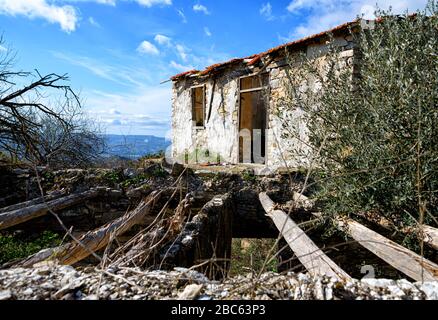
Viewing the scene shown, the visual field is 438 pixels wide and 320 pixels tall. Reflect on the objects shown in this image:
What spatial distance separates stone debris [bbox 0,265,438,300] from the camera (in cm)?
130

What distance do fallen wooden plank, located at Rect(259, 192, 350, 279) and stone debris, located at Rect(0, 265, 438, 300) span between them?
136 mm

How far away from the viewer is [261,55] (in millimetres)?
7125

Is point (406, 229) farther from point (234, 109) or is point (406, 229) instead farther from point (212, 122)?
point (212, 122)

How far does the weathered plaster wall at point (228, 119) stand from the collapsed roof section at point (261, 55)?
160 millimetres

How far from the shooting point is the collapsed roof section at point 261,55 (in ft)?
17.4

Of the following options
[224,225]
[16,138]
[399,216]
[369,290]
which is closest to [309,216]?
[224,225]

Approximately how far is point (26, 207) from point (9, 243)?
545 millimetres

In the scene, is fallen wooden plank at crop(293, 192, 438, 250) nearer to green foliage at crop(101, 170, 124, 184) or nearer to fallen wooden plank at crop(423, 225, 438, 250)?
fallen wooden plank at crop(423, 225, 438, 250)

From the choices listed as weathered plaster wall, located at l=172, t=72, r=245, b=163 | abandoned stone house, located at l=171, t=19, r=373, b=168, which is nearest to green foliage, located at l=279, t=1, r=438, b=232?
abandoned stone house, located at l=171, t=19, r=373, b=168

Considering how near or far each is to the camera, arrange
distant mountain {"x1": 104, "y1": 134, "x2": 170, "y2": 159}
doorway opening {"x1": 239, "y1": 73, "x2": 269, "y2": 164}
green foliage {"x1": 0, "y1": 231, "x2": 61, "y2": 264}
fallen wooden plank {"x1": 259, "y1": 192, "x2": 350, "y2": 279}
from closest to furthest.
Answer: fallen wooden plank {"x1": 259, "y1": 192, "x2": 350, "y2": 279} → green foliage {"x1": 0, "y1": 231, "x2": 61, "y2": 264} → doorway opening {"x1": 239, "y1": 73, "x2": 269, "y2": 164} → distant mountain {"x1": 104, "y1": 134, "x2": 170, "y2": 159}

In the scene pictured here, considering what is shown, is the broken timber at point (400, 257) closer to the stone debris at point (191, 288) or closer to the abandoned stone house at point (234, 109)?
the stone debris at point (191, 288)

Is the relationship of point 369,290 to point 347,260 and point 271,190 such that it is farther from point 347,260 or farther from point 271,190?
point 271,190
